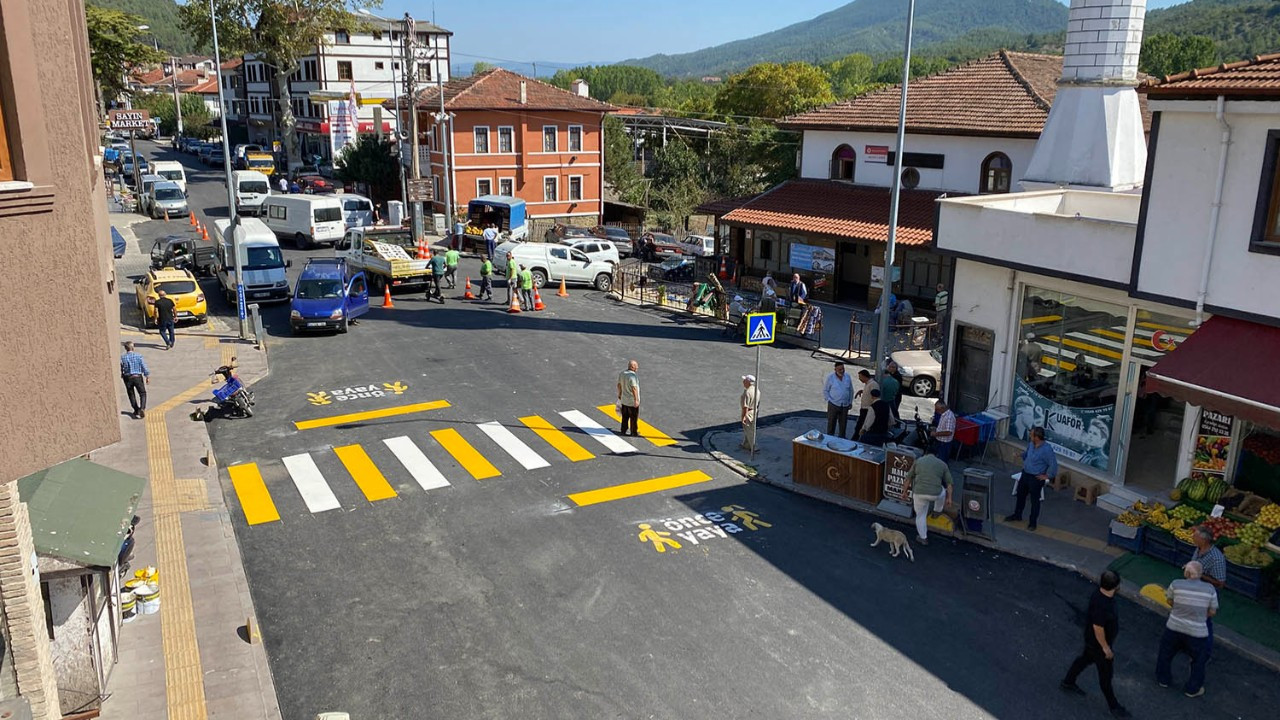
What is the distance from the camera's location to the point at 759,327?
16.2m

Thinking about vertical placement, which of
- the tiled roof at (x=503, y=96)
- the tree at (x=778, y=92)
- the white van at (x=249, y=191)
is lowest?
the white van at (x=249, y=191)

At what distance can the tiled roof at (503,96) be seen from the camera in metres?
47.8

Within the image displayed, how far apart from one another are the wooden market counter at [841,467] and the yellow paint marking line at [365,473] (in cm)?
702

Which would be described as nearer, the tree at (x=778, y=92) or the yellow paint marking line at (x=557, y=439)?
the yellow paint marking line at (x=557, y=439)

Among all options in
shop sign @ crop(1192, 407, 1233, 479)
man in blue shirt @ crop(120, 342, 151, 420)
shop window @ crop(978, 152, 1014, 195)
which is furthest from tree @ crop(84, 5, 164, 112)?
shop sign @ crop(1192, 407, 1233, 479)

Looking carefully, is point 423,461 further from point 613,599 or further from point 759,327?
point 759,327

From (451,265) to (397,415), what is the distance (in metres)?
14.1

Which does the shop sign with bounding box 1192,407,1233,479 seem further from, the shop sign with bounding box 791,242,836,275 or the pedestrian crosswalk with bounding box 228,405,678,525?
the shop sign with bounding box 791,242,836,275

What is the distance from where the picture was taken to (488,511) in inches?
575

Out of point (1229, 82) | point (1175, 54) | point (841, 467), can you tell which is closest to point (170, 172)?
point (841, 467)

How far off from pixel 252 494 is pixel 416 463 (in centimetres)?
282

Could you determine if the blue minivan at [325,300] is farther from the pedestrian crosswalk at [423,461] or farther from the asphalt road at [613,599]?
the pedestrian crosswalk at [423,461]

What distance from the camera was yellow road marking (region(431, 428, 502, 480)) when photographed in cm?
1627

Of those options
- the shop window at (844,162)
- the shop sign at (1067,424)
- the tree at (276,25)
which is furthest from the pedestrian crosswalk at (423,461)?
the tree at (276,25)
